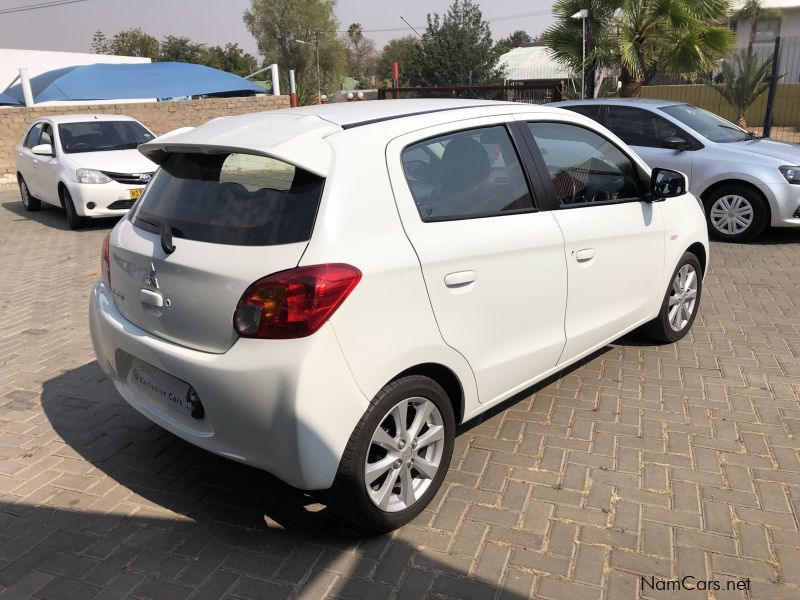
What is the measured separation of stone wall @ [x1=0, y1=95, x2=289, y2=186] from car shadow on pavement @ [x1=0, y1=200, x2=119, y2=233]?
387 cm

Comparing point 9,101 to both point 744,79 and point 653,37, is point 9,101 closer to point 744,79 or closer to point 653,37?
point 653,37

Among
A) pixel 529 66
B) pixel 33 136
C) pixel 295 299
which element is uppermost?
pixel 529 66

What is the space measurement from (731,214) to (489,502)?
21.4ft

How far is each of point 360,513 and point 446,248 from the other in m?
1.15

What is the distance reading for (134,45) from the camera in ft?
213

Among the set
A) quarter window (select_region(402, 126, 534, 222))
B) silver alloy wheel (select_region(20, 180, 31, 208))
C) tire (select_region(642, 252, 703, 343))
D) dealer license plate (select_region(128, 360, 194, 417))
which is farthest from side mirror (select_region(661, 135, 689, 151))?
silver alloy wheel (select_region(20, 180, 31, 208))

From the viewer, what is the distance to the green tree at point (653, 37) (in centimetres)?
1298

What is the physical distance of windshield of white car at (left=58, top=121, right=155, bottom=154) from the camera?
1038 cm

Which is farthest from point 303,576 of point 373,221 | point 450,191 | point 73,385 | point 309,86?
point 309,86

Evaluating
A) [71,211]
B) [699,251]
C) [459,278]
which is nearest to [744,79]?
[699,251]

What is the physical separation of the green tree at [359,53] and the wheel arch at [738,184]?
8603 cm

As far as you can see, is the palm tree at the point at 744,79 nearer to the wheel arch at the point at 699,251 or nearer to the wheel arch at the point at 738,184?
the wheel arch at the point at 738,184

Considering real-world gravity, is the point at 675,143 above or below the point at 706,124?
below

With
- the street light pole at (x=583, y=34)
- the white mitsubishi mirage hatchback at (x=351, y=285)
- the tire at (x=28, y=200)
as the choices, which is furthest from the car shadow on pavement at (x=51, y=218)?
the street light pole at (x=583, y=34)
